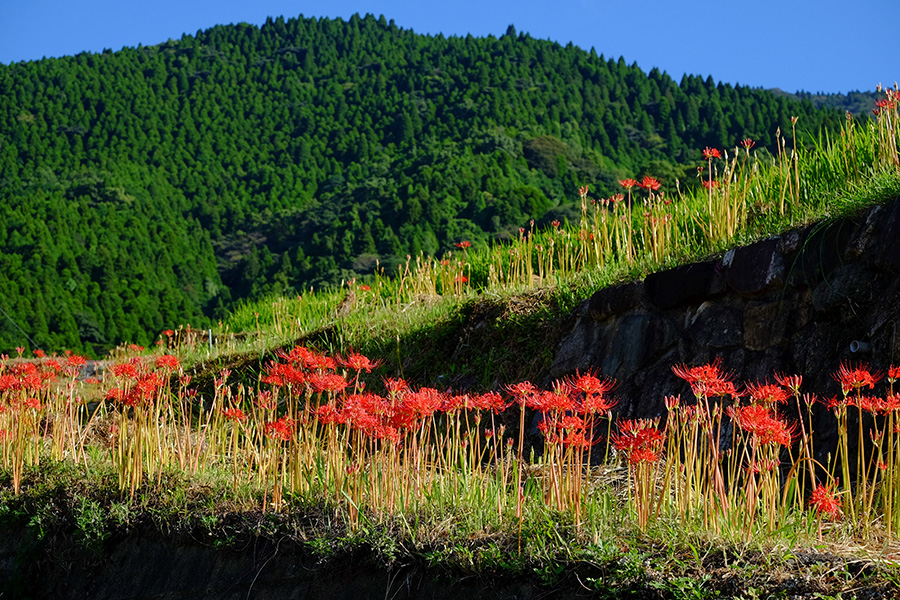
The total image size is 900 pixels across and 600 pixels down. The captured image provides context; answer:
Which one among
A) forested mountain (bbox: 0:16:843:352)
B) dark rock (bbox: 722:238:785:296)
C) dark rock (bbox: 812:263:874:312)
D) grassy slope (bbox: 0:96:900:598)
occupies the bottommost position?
grassy slope (bbox: 0:96:900:598)

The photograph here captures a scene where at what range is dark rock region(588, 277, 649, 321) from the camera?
5.51m

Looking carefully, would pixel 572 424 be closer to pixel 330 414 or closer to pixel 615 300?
pixel 330 414

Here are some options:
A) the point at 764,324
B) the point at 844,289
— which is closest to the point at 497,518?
the point at 764,324

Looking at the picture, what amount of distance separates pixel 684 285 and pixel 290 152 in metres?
71.6

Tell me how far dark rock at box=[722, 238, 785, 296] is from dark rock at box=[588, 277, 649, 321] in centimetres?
65

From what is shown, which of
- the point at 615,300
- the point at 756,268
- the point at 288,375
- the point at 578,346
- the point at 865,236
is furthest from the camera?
the point at 578,346

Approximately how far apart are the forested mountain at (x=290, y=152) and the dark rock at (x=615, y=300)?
21685 millimetres

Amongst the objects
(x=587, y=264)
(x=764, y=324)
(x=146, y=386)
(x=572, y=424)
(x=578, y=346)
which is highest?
(x=587, y=264)

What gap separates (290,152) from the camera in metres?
73.8

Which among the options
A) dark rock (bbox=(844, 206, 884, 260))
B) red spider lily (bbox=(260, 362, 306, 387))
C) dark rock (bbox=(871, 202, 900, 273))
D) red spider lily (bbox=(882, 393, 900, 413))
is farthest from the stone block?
red spider lily (bbox=(882, 393, 900, 413))

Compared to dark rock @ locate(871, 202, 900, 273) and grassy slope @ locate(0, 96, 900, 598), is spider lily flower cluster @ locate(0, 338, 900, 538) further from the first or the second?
dark rock @ locate(871, 202, 900, 273)

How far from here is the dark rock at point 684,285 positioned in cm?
514

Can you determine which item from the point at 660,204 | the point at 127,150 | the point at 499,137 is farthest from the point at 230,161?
the point at 660,204

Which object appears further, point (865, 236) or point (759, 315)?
point (759, 315)
